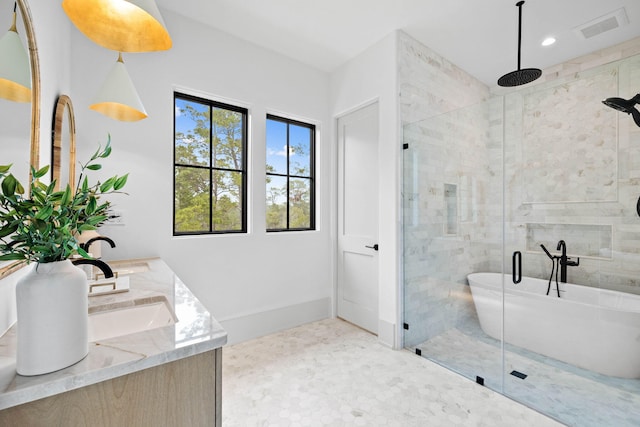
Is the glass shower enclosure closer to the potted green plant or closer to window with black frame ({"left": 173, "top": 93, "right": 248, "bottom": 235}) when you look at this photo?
window with black frame ({"left": 173, "top": 93, "right": 248, "bottom": 235})

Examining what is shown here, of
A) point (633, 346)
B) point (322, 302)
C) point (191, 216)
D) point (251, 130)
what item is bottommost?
point (322, 302)

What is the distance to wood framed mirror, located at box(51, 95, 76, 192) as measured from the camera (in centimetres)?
156

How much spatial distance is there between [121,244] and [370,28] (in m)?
2.73

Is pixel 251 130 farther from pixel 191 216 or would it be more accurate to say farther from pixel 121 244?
pixel 121 244

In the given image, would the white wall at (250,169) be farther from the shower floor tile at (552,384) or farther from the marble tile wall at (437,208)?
the shower floor tile at (552,384)

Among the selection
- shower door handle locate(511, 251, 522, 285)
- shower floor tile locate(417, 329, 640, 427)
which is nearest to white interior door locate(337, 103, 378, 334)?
shower floor tile locate(417, 329, 640, 427)

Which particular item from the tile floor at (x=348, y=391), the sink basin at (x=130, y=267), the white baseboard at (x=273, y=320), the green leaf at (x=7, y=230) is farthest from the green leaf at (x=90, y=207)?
the white baseboard at (x=273, y=320)

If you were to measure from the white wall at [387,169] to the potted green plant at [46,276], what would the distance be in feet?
7.52

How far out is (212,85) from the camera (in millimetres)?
2588

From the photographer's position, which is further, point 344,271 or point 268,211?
→ point 344,271

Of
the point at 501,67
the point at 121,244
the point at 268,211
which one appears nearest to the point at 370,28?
the point at 501,67

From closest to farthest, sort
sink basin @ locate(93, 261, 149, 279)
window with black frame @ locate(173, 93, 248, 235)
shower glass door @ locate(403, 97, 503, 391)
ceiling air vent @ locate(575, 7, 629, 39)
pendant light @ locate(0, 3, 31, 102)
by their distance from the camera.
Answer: pendant light @ locate(0, 3, 31, 102), sink basin @ locate(93, 261, 149, 279), shower glass door @ locate(403, 97, 503, 391), ceiling air vent @ locate(575, 7, 629, 39), window with black frame @ locate(173, 93, 248, 235)

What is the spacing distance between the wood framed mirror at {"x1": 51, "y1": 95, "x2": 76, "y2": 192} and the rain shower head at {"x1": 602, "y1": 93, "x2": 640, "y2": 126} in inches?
122

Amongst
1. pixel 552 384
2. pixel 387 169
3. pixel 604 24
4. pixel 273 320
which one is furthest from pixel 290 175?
pixel 604 24
